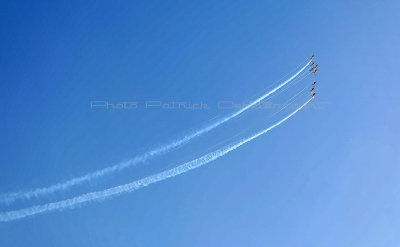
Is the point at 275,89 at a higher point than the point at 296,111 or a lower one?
higher

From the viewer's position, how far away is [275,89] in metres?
42.2

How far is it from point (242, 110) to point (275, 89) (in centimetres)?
575

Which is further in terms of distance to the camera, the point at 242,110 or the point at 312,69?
the point at 312,69

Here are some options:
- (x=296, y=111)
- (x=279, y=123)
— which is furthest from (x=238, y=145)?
(x=296, y=111)

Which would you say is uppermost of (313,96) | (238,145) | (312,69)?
(312,69)

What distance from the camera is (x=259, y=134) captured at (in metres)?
40.5

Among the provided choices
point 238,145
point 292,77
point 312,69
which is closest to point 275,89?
point 292,77

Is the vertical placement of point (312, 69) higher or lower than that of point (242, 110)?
higher

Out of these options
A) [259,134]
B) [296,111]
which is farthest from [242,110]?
[296,111]

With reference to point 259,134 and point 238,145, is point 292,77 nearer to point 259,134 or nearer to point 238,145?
point 259,134

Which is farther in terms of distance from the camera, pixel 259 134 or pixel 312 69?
pixel 312 69

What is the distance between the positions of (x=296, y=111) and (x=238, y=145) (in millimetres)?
9449

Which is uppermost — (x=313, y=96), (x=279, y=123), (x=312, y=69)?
(x=312, y=69)

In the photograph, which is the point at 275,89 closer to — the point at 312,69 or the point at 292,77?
the point at 292,77
